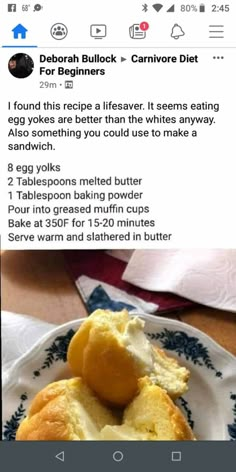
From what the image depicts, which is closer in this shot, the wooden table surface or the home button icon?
the home button icon

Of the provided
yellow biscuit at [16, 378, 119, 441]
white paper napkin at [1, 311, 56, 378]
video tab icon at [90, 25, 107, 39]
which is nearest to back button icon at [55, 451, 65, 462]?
yellow biscuit at [16, 378, 119, 441]

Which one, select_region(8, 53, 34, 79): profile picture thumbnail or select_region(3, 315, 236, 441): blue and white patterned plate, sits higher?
select_region(8, 53, 34, 79): profile picture thumbnail

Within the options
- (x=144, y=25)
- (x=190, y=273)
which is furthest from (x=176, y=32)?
(x=190, y=273)

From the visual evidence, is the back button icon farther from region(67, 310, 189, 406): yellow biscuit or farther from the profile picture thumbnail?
the profile picture thumbnail

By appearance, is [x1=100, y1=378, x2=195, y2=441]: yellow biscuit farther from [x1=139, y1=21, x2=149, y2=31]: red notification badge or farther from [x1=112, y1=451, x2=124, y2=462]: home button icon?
[x1=139, y1=21, x2=149, y2=31]: red notification badge

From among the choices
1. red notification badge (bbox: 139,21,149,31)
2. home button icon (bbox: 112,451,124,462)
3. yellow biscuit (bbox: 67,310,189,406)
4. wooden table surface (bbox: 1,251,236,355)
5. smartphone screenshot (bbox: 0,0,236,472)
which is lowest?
home button icon (bbox: 112,451,124,462)

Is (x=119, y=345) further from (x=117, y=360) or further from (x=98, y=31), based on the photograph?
(x=98, y=31)

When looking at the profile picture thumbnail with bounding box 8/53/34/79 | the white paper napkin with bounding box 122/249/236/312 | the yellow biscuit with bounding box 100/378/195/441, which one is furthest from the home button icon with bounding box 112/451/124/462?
the profile picture thumbnail with bounding box 8/53/34/79
